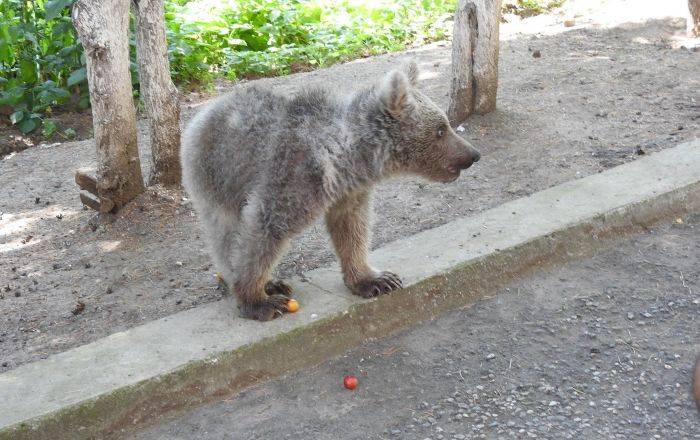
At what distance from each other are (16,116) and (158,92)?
2972 mm

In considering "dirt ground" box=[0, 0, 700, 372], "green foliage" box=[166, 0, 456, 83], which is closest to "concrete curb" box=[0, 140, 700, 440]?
"dirt ground" box=[0, 0, 700, 372]

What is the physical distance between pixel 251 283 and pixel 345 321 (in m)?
0.55

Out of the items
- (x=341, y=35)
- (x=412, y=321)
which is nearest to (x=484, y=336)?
(x=412, y=321)

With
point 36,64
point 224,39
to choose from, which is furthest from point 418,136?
point 224,39

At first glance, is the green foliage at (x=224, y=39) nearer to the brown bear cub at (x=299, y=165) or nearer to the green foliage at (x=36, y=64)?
the green foliage at (x=36, y=64)

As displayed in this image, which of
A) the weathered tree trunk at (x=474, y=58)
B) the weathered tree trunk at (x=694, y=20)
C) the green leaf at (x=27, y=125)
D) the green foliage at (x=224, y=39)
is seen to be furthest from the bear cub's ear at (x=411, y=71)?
the weathered tree trunk at (x=694, y=20)

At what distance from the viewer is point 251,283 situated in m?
4.54

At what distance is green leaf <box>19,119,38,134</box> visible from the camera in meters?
8.57

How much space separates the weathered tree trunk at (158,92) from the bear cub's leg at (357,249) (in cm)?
203

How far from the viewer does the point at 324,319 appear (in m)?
4.57

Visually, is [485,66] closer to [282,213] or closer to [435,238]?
[435,238]

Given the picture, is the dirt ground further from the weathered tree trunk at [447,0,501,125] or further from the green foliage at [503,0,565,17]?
the green foliage at [503,0,565,17]

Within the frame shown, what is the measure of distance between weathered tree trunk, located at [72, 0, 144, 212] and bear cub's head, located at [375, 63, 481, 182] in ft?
7.18

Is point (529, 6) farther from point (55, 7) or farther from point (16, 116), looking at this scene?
point (55, 7)
